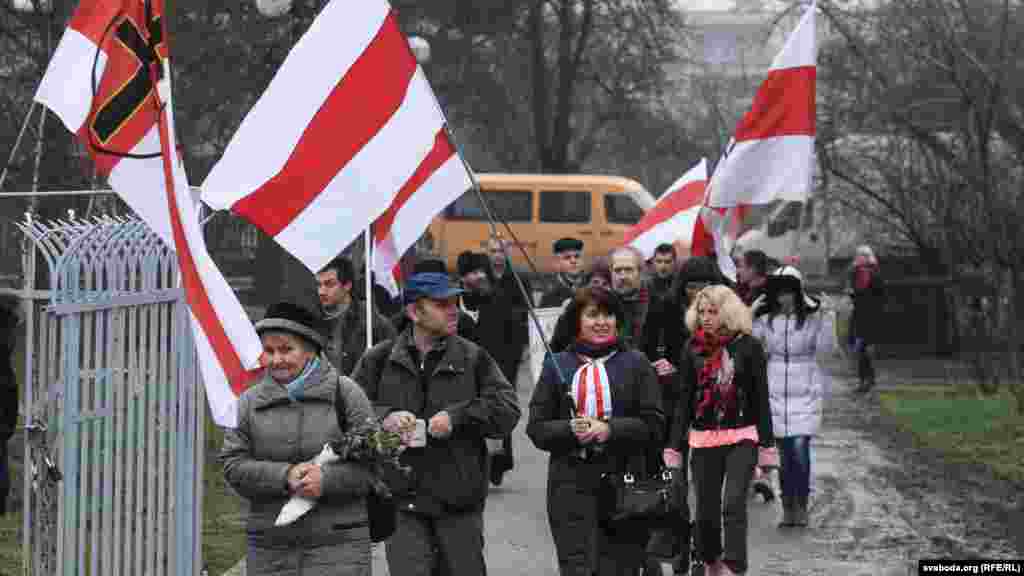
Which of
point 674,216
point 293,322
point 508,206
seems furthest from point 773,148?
point 508,206

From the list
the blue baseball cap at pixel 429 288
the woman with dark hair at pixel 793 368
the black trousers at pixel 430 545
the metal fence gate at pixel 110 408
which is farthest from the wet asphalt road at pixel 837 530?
the blue baseball cap at pixel 429 288

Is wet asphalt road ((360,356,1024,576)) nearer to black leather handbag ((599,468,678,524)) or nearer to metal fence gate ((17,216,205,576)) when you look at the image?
black leather handbag ((599,468,678,524))

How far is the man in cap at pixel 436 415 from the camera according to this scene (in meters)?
7.64

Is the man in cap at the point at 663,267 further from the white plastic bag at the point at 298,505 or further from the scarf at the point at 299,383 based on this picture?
the white plastic bag at the point at 298,505

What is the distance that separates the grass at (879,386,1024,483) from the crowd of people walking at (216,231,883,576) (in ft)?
14.0

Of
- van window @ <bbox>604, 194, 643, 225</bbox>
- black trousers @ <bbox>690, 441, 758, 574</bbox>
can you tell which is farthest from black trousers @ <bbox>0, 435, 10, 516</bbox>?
van window @ <bbox>604, 194, 643, 225</bbox>

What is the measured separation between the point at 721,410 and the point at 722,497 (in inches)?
17.3

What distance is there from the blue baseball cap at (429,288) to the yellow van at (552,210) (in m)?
28.2

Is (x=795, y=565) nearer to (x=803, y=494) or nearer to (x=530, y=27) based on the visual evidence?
(x=803, y=494)

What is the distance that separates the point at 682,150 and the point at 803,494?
2718 centimetres

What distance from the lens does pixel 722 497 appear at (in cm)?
966

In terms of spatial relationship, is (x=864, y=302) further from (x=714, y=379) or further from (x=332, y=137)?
(x=332, y=137)

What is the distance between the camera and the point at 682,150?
38.8m

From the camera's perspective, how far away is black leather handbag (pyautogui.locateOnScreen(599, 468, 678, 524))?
8.16 meters
